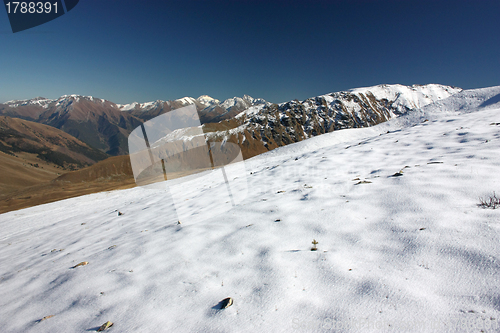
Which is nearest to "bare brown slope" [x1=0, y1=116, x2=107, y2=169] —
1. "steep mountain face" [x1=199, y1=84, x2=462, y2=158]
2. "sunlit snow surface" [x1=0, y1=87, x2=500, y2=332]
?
"steep mountain face" [x1=199, y1=84, x2=462, y2=158]

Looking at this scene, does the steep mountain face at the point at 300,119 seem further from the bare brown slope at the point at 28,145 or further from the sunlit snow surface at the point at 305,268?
the bare brown slope at the point at 28,145

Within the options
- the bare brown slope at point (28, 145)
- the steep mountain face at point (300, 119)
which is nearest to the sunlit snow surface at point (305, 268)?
the steep mountain face at point (300, 119)

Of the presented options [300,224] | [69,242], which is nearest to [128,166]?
[69,242]

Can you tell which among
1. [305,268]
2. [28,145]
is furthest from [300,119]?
[28,145]

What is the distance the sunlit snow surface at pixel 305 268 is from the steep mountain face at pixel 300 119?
139452 millimetres

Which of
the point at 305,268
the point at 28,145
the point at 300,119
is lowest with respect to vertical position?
the point at 305,268

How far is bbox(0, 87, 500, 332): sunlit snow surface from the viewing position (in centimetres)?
213

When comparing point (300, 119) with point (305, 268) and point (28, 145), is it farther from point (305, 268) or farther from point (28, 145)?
point (28, 145)

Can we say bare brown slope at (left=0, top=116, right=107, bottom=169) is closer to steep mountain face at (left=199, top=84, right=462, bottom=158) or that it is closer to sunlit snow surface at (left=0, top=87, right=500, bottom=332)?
steep mountain face at (left=199, top=84, right=462, bottom=158)

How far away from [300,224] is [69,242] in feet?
25.6

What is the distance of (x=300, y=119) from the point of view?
174500 millimetres

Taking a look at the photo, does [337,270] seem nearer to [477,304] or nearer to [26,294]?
[477,304]

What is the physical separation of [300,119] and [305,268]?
181580 mm

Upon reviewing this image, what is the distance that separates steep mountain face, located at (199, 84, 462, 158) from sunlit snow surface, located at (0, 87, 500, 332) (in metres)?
139
